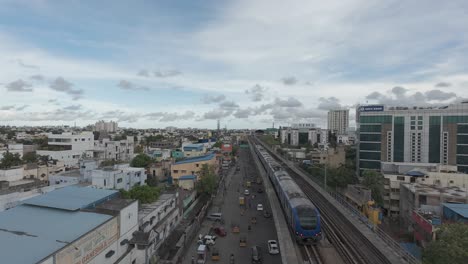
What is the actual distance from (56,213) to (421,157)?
4912cm

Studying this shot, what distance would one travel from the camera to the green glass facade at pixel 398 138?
4753 centimetres

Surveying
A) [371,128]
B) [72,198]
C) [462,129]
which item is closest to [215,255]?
[72,198]

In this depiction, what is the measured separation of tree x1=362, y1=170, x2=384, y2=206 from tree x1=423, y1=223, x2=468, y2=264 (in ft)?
56.3

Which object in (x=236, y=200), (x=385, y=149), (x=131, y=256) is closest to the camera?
(x=131, y=256)

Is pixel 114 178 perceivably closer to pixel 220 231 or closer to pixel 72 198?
pixel 220 231

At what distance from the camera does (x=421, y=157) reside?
46438 millimetres

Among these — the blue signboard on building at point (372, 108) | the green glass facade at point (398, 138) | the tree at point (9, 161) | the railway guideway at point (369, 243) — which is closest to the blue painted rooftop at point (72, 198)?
the railway guideway at point (369, 243)

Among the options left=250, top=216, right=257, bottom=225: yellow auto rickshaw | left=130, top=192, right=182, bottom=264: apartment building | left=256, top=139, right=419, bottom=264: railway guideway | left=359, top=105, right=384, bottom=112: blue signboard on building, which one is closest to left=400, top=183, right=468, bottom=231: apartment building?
left=256, top=139, right=419, bottom=264: railway guideway

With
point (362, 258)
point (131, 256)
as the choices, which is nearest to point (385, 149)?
point (362, 258)

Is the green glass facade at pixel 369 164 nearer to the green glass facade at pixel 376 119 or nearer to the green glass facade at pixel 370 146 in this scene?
the green glass facade at pixel 370 146

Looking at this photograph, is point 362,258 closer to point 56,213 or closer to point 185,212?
point 56,213

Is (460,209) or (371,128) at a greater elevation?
(371,128)

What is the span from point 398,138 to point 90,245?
47928 millimetres

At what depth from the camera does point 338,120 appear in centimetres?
16738
